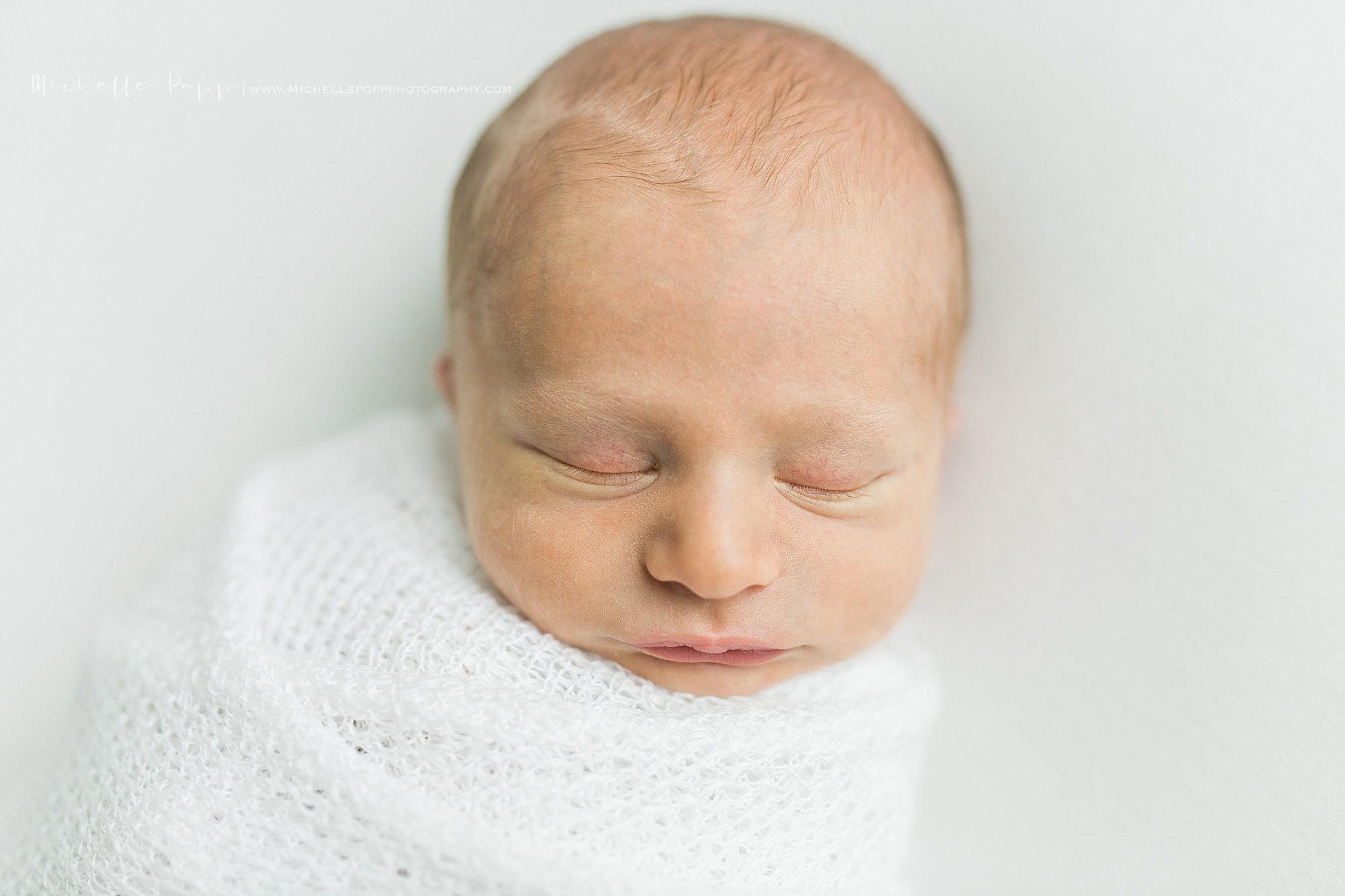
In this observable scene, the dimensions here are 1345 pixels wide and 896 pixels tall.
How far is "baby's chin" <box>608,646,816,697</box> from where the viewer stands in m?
1.00

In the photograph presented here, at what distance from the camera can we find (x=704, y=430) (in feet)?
2.98

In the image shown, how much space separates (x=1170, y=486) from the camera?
1.11 m

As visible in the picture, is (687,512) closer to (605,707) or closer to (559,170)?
(605,707)

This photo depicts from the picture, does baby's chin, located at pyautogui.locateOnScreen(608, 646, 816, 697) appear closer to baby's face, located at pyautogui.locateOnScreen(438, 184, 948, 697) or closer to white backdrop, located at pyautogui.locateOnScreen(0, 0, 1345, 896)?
baby's face, located at pyautogui.locateOnScreen(438, 184, 948, 697)

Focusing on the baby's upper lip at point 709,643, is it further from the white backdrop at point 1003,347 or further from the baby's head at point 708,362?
the white backdrop at point 1003,347

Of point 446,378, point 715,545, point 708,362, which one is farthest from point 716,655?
point 446,378

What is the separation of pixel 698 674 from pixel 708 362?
0.30 meters

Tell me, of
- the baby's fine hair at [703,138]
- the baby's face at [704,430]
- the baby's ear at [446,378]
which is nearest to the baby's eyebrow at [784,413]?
the baby's face at [704,430]

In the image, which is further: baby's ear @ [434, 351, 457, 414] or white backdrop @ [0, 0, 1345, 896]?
baby's ear @ [434, 351, 457, 414]

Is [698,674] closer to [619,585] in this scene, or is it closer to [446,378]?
[619,585]

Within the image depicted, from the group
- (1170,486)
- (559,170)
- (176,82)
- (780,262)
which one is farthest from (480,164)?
(1170,486)

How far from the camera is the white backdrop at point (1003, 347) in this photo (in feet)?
3.41

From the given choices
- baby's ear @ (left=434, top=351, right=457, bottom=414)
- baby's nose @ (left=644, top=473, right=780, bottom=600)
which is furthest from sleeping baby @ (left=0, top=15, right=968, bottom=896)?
baby's ear @ (left=434, top=351, right=457, bottom=414)

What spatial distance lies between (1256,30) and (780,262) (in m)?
0.59
